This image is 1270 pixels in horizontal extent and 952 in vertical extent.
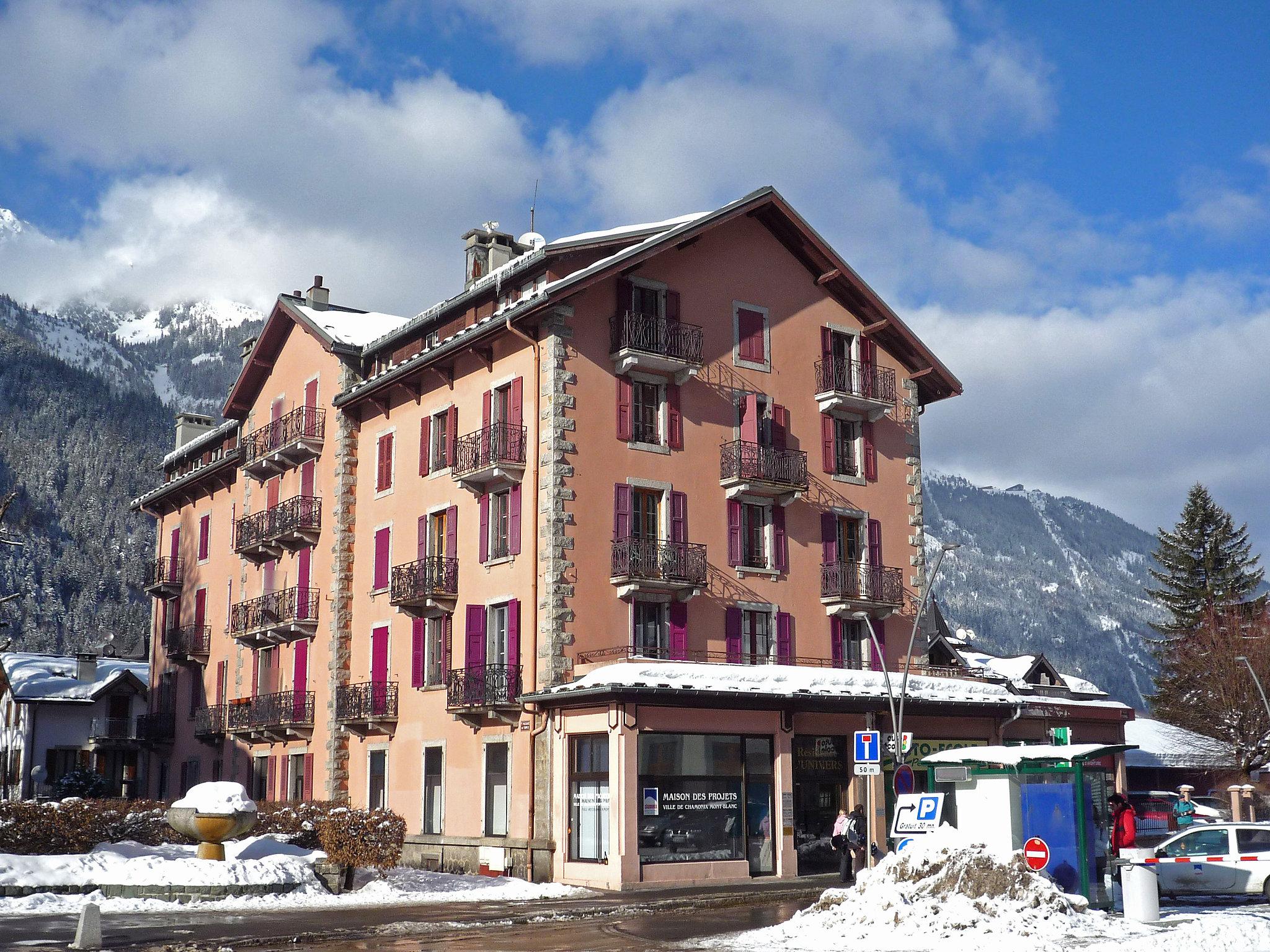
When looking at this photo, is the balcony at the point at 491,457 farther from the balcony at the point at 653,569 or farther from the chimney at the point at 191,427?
the chimney at the point at 191,427

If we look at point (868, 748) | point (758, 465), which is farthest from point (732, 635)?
point (868, 748)

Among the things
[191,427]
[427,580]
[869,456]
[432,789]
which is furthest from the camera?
[191,427]

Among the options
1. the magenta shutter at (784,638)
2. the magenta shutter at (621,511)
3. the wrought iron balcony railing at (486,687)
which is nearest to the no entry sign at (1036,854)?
the wrought iron balcony railing at (486,687)

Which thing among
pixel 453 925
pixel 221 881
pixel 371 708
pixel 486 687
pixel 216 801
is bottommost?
pixel 453 925

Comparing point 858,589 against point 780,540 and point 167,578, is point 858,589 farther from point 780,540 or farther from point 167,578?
point 167,578

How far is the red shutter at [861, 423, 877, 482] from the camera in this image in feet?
138

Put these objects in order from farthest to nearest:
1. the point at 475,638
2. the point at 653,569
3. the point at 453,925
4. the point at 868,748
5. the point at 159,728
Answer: the point at 159,728
the point at 475,638
the point at 653,569
the point at 868,748
the point at 453,925

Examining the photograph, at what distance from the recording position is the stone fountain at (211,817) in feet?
97.1

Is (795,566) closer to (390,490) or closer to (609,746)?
(609,746)

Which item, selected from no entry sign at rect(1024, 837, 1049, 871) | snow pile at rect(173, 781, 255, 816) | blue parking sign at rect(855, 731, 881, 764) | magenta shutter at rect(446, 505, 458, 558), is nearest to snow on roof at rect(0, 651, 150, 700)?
magenta shutter at rect(446, 505, 458, 558)

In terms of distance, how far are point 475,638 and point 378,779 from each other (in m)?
7.23

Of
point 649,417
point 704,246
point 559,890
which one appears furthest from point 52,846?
point 704,246

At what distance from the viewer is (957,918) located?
2058 cm

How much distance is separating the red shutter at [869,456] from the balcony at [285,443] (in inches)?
674
